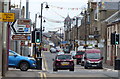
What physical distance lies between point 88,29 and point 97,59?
155 feet

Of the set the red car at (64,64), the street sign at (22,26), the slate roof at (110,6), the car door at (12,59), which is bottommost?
the red car at (64,64)

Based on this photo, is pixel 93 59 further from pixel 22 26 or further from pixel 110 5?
pixel 110 5

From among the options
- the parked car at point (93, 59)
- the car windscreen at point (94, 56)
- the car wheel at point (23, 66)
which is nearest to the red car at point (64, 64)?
the car wheel at point (23, 66)

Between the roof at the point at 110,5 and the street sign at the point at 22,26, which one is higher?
the roof at the point at 110,5

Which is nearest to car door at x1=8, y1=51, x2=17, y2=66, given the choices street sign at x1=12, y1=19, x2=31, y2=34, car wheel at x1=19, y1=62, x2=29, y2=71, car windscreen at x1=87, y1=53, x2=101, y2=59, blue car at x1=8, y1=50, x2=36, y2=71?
blue car at x1=8, y1=50, x2=36, y2=71

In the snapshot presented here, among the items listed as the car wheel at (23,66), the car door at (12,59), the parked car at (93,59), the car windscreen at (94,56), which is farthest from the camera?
the car windscreen at (94,56)

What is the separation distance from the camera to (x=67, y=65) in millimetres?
29094

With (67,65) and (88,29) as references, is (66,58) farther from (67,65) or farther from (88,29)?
(88,29)

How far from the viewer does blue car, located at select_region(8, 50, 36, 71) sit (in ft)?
83.7

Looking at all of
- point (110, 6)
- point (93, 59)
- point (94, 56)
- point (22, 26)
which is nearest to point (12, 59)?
point (22, 26)

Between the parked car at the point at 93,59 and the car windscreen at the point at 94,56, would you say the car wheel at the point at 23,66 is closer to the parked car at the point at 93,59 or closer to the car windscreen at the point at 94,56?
the parked car at the point at 93,59

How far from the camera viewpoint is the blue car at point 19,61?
25497 mm

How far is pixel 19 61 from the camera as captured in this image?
83.9 ft

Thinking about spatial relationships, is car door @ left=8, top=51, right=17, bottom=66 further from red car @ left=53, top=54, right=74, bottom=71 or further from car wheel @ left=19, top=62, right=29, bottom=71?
red car @ left=53, top=54, right=74, bottom=71
